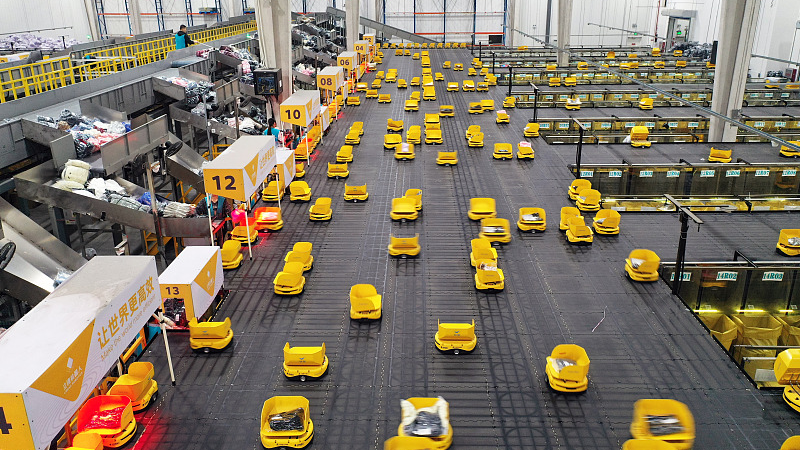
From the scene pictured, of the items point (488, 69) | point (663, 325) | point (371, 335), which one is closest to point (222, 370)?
point (371, 335)

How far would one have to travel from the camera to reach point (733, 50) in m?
21.5

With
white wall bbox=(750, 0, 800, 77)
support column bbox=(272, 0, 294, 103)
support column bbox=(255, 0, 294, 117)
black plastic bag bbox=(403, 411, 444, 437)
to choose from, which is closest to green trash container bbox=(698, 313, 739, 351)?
black plastic bag bbox=(403, 411, 444, 437)

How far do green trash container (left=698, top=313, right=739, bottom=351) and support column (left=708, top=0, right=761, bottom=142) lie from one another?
9.98 meters

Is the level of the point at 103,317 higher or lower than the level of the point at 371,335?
higher

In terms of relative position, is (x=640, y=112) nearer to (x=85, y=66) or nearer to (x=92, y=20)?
(x=85, y=66)

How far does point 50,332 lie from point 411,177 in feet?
42.5

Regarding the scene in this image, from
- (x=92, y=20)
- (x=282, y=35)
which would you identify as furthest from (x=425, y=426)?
(x=92, y=20)

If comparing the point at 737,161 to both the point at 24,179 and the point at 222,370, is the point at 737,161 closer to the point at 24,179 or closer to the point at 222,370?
the point at 222,370

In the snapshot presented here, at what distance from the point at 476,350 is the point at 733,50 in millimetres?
17738

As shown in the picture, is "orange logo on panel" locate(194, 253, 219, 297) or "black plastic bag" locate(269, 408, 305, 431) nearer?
"black plastic bag" locate(269, 408, 305, 431)

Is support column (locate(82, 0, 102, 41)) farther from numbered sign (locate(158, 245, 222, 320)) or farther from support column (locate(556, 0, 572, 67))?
numbered sign (locate(158, 245, 222, 320))

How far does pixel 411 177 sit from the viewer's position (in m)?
18.2

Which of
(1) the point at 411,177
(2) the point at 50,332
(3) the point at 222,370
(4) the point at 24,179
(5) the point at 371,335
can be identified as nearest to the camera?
(2) the point at 50,332

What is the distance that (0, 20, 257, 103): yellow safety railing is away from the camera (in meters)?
18.3
